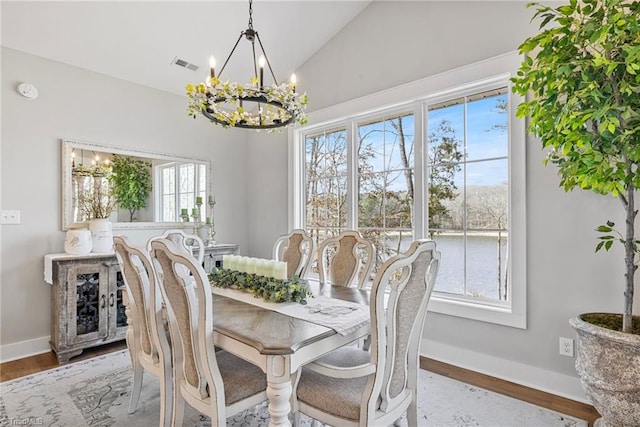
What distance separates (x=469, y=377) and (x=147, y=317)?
2324 mm

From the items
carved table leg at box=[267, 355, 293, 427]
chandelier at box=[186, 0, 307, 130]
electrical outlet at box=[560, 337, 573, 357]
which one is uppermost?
chandelier at box=[186, 0, 307, 130]

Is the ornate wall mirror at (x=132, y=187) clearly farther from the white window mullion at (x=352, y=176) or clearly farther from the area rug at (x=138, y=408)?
the white window mullion at (x=352, y=176)

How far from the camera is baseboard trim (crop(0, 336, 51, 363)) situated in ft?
9.48

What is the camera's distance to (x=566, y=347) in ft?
7.51

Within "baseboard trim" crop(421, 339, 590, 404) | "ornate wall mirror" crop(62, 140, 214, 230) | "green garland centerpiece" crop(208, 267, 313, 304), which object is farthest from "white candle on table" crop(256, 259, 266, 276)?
"ornate wall mirror" crop(62, 140, 214, 230)

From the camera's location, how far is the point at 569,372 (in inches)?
89.9

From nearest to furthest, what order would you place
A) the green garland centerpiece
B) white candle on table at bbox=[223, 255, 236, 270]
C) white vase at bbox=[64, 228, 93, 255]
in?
1. the green garland centerpiece
2. white candle on table at bbox=[223, 255, 236, 270]
3. white vase at bbox=[64, 228, 93, 255]

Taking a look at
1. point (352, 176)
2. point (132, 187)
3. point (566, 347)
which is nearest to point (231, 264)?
point (352, 176)

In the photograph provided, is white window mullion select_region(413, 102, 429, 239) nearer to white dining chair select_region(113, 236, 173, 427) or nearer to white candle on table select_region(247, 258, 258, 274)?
white candle on table select_region(247, 258, 258, 274)

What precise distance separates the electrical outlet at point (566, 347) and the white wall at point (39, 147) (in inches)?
155

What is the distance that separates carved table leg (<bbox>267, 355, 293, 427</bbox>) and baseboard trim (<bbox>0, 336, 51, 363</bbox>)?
2941 mm

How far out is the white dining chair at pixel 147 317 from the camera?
1.69 meters

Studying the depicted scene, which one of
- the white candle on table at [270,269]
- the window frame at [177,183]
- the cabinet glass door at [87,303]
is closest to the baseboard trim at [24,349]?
the cabinet glass door at [87,303]

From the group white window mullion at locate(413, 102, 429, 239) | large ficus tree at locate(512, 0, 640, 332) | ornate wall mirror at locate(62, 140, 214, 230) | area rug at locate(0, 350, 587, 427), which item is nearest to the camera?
large ficus tree at locate(512, 0, 640, 332)
